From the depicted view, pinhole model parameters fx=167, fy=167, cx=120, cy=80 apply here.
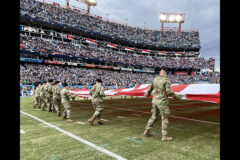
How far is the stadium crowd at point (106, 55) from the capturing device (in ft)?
126

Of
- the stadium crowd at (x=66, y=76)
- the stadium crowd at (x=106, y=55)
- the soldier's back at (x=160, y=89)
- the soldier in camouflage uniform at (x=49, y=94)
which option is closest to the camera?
the soldier's back at (x=160, y=89)

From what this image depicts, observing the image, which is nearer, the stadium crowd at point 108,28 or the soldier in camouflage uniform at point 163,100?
the soldier in camouflage uniform at point 163,100

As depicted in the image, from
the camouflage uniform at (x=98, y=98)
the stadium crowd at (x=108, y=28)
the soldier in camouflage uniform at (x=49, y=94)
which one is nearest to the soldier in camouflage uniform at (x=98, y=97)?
the camouflage uniform at (x=98, y=98)

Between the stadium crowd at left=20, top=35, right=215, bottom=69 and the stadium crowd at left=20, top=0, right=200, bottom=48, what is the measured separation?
536 cm

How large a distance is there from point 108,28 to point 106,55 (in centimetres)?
1113

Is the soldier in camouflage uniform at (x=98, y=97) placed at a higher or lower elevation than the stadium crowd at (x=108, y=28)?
lower

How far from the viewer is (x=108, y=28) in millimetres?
57438

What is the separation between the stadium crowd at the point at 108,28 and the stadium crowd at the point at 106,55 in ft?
17.6

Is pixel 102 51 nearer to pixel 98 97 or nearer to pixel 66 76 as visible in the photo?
pixel 66 76

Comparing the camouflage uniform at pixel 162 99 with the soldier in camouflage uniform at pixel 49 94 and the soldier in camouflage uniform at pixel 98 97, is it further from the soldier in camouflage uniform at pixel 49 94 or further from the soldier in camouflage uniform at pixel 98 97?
the soldier in camouflage uniform at pixel 49 94

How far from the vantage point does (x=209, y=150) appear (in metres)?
3.95
